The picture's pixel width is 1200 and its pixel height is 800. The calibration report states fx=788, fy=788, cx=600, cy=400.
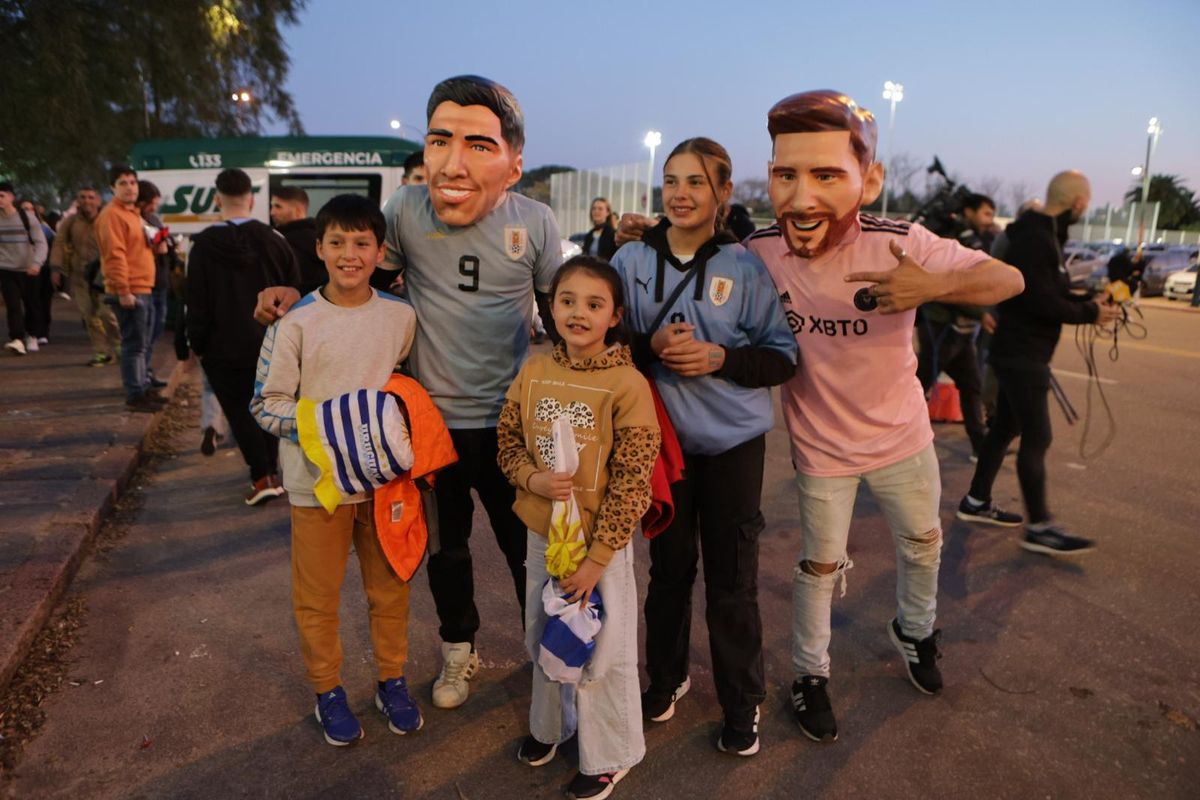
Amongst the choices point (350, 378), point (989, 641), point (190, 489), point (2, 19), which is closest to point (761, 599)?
point (989, 641)

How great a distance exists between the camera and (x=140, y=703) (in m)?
2.75

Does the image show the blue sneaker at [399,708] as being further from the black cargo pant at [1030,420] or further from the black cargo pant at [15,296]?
the black cargo pant at [15,296]

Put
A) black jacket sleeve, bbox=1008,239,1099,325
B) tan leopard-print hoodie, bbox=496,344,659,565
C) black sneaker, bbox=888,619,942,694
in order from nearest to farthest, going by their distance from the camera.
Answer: tan leopard-print hoodie, bbox=496,344,659,565 < black sneaker, bbox=888,619,942,694 < black jacket sleeve, bbox=1008,239,1099,325

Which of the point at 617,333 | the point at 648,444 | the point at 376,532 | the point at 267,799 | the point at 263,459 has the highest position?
the point at 617,333

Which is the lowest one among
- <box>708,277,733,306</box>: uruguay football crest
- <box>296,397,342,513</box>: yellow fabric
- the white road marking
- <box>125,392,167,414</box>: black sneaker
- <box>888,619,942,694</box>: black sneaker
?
<box>888,619,942,694</box>: black sneaker

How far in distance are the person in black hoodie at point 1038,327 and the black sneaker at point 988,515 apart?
12.9 inches

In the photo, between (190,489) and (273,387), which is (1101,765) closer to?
(273,387)

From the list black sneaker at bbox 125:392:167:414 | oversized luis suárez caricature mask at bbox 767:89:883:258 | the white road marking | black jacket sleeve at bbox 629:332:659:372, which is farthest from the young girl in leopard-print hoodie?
the white road marking

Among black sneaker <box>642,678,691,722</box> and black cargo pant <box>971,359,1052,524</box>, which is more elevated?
black cargo pant <box>971,359,1052,524</box>

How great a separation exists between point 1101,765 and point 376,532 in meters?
2.42

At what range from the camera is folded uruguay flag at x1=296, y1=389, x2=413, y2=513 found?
2.35 m

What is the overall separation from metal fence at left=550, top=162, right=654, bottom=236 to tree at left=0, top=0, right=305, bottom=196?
13.2 m

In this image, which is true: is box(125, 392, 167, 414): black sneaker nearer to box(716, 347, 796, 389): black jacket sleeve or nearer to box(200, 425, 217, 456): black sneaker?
box(200, 425, 217, 456): black sneaker

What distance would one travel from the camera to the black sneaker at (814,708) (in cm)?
262
